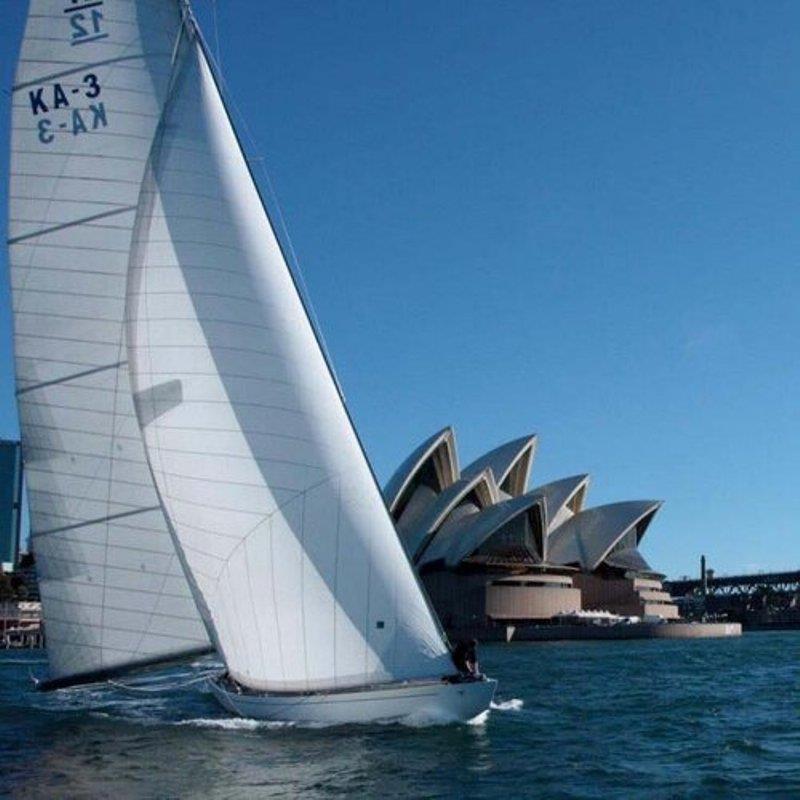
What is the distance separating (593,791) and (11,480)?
148 metres

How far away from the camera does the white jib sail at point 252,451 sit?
1505cm

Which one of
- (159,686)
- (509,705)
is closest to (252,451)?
(509,705)

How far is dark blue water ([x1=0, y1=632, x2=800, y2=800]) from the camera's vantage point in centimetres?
1227

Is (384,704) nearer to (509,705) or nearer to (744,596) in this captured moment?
(509,705)

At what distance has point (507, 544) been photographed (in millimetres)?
74375

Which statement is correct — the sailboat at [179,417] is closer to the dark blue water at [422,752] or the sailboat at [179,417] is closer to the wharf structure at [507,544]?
the dark blue water at [422,752]

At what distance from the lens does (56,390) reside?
56.1 feet

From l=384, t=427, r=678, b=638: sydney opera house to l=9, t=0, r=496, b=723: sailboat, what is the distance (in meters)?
54.7

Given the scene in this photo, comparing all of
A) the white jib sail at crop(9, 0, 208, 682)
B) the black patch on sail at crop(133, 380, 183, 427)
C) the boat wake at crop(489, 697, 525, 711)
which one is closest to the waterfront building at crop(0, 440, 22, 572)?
the boat wake at crop(489, 697, 525, 711)

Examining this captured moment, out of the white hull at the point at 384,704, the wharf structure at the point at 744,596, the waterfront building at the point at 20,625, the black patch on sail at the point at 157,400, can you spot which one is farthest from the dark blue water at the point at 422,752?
the wharf structure at the point at 744,596

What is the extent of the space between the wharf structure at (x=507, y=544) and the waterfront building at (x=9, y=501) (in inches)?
3398

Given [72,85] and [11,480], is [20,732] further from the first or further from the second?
[11,480]

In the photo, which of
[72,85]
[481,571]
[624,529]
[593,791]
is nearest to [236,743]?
[593,791]

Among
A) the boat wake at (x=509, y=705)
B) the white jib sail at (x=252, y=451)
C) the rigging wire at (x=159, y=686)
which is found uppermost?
the white jib sail at (x=252, y=451)
